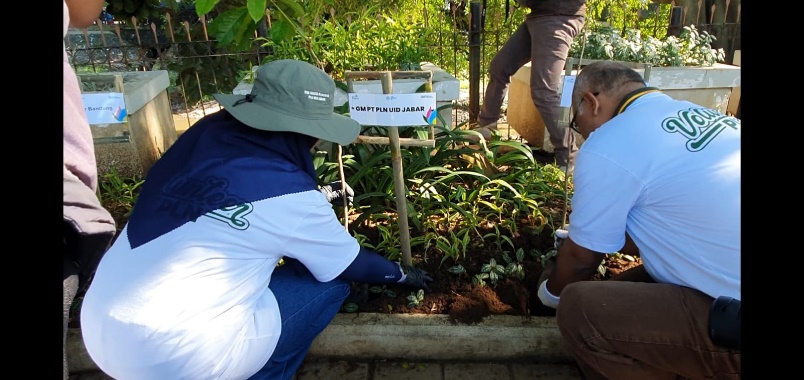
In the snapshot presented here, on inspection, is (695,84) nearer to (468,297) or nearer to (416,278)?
(468,297)

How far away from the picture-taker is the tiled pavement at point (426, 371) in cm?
214

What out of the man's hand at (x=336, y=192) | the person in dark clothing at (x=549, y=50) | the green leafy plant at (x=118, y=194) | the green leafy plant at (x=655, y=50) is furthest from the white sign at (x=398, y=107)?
the green leafy plant at (x=655, y=50)

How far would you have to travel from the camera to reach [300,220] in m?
1.65

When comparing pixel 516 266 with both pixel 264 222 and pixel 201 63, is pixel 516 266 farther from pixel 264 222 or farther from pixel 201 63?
pixel 201 63

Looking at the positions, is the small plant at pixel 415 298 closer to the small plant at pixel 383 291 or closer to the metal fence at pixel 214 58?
the small plant at pixel 383 291

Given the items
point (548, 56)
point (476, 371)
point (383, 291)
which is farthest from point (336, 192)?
point (548, 56)

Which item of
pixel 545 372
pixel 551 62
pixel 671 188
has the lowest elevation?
pixel 545 372

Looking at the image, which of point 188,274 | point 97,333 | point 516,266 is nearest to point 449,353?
point 516,266

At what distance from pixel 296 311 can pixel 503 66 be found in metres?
2.78

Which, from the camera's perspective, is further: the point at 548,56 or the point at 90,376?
the point at 548,56

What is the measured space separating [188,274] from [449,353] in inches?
47.1

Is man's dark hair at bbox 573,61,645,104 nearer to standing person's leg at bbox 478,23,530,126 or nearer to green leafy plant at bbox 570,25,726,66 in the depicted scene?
standing person's leg at bbox 478,23,530,126

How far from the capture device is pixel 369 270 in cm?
200

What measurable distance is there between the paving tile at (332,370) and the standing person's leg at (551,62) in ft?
6.95
